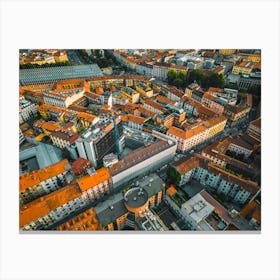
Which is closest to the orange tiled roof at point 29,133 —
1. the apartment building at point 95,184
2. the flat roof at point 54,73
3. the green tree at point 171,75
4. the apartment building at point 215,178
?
the flat roof at point 54,73

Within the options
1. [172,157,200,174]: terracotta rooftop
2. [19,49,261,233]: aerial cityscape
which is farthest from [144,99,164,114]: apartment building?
[172,157,200,174]: terracotta rooftop

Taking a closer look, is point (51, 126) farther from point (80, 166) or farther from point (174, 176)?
point (174, 176)

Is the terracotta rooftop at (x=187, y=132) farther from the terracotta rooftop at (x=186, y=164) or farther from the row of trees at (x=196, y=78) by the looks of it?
the row of trees at (x=196, y=78)

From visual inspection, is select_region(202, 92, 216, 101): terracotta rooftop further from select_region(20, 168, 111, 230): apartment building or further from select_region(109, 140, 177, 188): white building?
select_region(20, 168, 111, 230): apartment building

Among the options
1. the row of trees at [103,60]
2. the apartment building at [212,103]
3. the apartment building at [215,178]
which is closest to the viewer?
the apartment building at [215,178]

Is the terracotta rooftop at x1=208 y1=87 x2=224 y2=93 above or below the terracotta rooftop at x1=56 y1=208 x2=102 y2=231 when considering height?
above

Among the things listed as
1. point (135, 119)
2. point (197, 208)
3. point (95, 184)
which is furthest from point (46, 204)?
point (135, 119)
